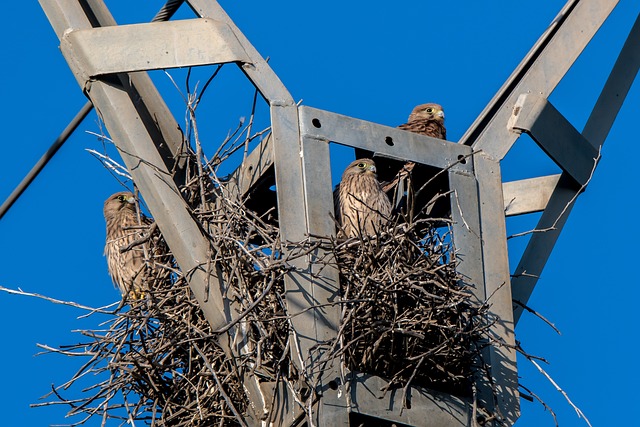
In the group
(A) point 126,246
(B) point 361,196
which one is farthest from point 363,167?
(A) point 126,246

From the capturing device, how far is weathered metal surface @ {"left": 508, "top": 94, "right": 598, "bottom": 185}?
798 cm

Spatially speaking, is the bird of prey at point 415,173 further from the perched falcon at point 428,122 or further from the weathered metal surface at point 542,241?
the weathered metal surface at point 542,241

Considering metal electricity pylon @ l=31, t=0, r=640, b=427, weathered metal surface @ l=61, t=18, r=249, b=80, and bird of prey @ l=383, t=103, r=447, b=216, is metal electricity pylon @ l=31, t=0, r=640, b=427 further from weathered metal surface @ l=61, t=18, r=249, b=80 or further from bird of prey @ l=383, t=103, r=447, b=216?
bird of prey @ l=383, t=103, r=447, b=216

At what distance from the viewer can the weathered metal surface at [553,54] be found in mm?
8102

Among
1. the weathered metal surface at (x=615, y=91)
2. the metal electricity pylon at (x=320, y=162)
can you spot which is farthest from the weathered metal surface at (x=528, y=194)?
the weathered metal surface at (x=615, y=91)

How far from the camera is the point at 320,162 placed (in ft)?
23.6

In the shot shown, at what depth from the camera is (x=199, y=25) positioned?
744cm

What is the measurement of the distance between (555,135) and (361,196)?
3.60 ft

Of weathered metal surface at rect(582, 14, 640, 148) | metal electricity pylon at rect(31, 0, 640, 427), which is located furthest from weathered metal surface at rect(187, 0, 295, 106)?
weathered metal surface at rect(582, 14, 640, 148)

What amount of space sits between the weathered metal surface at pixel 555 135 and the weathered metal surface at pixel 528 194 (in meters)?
0.17

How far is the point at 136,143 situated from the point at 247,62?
65cm

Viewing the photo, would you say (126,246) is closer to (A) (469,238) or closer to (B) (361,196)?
(B) (361,196)

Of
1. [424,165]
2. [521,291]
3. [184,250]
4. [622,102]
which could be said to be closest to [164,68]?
[184,250]

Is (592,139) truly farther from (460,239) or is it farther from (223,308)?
(223,308)
